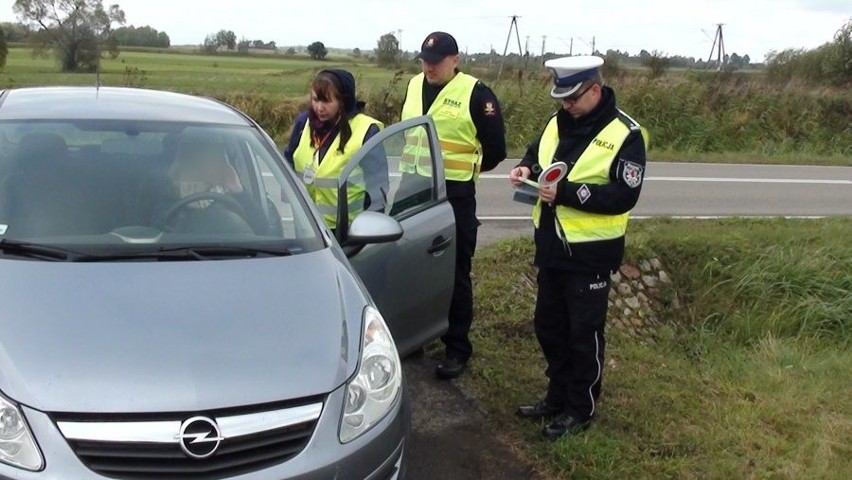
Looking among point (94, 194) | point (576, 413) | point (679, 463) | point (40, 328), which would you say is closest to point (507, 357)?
point (576, 413)

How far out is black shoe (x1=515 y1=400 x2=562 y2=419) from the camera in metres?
4.39

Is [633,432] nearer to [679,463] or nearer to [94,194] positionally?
[679,463]

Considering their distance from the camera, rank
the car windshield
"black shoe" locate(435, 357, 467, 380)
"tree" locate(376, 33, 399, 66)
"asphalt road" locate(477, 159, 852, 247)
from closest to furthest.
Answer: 1. the car windshield
2. "black shoe" locate(435, 357, 467, 380)
3. "asphalt road" locate(477, 159, 852, 247)
4. "tree" locate(376, 33, 399, 66)

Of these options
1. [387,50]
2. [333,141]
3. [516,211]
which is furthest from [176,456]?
[387,50]

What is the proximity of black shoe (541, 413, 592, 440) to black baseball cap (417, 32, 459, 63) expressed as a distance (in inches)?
78.6

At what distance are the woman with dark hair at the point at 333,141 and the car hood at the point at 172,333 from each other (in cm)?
122

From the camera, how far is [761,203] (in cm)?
1162

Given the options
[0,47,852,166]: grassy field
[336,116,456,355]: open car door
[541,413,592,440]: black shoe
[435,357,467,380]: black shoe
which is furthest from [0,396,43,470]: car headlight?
[0,47,852,166]: grassy field

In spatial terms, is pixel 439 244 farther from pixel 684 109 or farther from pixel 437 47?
pixel 684 109

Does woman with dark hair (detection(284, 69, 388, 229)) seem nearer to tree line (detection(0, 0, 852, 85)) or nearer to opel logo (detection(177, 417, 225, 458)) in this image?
opel logo (detection(177, 417, 225, 458))

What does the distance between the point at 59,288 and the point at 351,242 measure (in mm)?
1219

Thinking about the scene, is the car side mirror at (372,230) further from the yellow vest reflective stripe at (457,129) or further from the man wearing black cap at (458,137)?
the yellow vest reflective stripe at (457,129)

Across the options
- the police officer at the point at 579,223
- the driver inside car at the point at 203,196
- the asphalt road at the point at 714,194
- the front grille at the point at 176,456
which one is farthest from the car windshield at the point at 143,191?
the asphalt road at the point at 714,194

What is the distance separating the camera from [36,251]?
3051 millimetres
